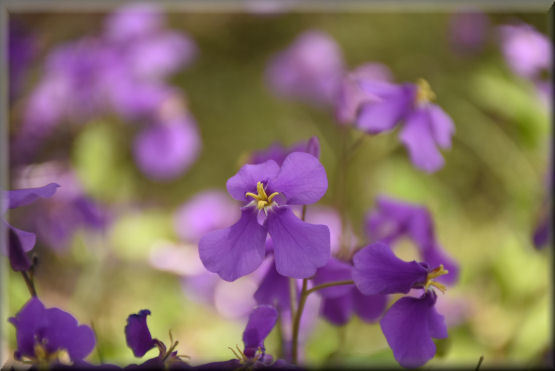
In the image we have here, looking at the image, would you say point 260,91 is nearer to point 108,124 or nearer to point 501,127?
point 108,124

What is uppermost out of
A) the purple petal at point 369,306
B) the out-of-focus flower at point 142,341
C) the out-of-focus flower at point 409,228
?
the out-of-focus flower at point 142,341

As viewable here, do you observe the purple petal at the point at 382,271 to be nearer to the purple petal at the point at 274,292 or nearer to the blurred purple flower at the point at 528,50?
the purple petal at the point at 274,292

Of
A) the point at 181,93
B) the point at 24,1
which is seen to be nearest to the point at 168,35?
the point at 181,93

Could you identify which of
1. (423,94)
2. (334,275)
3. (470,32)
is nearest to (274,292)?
(334,275)

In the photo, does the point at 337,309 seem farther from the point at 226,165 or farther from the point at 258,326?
the point at 226,165

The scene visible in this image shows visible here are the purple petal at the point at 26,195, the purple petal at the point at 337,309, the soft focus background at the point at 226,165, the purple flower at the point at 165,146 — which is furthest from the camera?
the purple flower at the point at 165,146

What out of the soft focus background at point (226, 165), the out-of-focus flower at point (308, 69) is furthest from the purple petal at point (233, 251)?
the out-of-focus flower at point (308, 69)

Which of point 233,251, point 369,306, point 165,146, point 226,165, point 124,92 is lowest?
point 226,165
